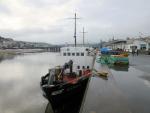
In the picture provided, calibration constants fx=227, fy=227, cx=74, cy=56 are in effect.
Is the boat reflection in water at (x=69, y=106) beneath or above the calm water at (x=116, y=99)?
beneath

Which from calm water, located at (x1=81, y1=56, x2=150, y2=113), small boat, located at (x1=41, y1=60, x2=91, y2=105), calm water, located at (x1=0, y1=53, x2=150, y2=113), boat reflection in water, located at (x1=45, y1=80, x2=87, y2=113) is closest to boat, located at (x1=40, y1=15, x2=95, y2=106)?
small boat, located at (x1=41, y1=60, x2=91, y2=105)

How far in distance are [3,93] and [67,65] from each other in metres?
9.42

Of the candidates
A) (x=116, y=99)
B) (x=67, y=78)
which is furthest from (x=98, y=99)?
(x=67, y=78)

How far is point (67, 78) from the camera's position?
65.8 ft

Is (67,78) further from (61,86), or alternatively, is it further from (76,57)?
(76,57)

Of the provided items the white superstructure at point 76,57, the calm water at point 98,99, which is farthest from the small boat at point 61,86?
the white superstructure at point 76,57

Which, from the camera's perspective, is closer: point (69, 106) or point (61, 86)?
point (61, 86)

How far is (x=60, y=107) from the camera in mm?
16703

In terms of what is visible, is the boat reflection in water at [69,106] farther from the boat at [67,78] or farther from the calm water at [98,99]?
the boat at [67,78]

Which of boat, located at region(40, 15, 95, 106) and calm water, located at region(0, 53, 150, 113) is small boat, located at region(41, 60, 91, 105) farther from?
calm water, located at region(0, 53, 150, 113)

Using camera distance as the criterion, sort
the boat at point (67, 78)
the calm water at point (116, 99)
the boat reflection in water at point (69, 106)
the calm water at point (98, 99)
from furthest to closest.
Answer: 1. the boat reflection in water at point (69, 106)
2. the boat at point (67, 78)
3. the calm water at point (98, 99)
4. the calm water at point (116, 99)

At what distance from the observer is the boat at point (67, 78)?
16.1 meters

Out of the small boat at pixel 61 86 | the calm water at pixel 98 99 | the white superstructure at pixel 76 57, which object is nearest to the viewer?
the calm water at pixel 98 99

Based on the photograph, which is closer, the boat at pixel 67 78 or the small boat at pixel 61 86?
the small boat at pixel 61 86
